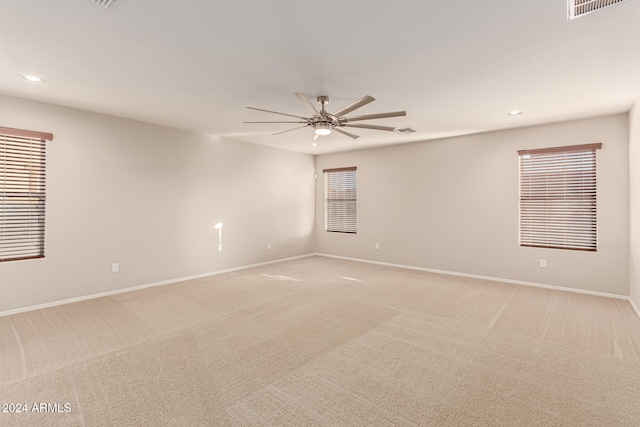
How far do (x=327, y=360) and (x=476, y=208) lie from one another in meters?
4.19

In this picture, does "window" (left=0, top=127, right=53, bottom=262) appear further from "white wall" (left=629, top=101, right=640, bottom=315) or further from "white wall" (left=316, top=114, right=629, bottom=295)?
"white wall" (left=629, top=101, right=640, bottom=315)

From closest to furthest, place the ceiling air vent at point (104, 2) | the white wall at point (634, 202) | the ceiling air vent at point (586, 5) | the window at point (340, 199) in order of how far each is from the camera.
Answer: the ceiling air vent at point (586, 5) < the ceiling air vent at point (104, 2) < the white wall at point (634, 202) < the window at point (340, 199)

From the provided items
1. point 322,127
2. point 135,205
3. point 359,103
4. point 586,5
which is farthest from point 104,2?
point 135,205

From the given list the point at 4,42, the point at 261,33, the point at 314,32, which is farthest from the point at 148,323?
the point at 314,32

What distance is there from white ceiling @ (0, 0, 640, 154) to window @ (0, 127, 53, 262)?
583 millimetres

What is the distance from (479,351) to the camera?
268 centimetres

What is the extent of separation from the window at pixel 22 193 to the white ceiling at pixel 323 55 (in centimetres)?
58

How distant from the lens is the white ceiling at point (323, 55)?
1.97 m

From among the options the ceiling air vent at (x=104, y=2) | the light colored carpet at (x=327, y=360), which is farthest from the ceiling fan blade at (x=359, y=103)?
the light colored carpet at (x=327, y=360)

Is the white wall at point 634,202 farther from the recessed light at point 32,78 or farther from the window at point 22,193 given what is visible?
the window at point 22,193

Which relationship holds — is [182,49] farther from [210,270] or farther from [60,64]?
[210,270]

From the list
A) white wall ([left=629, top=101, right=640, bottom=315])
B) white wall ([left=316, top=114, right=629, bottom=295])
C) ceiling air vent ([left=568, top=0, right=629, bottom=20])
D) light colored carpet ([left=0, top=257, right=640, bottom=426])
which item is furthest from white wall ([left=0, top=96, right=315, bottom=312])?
white wall ([left=629, top=101, right=640, bottom=315])

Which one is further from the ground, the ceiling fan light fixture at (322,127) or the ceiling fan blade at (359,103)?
the ceiling fan blade at (359,103)

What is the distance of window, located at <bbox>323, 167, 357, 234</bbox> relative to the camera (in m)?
7.17
